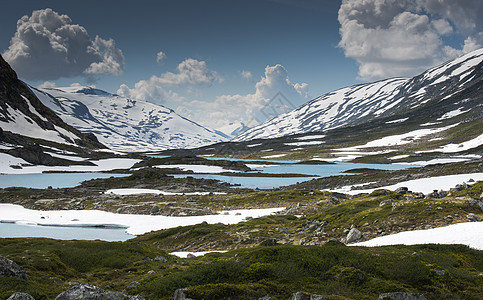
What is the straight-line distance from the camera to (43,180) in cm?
10538

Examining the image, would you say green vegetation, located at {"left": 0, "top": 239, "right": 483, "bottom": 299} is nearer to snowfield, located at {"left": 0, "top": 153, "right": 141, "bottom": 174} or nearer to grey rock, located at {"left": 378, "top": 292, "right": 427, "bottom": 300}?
grey rock, located at {"left": 378, "top": 292, "right": 427, "bottom": 300}

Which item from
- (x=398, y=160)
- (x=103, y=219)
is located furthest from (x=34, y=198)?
(x=398, y=160)

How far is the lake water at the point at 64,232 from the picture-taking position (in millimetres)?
42781

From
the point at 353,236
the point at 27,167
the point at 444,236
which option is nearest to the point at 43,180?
the point at 27,167

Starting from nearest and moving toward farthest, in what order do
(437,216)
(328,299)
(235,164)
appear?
(328,299)
(437,216)
(235,164)

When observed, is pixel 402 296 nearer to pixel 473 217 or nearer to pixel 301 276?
pixel 301 276

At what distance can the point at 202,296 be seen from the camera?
1105 cm

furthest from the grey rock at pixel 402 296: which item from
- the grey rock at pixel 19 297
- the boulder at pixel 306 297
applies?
the grey rock at pixel 19 297

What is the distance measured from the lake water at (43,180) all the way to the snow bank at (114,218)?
43.9 meters

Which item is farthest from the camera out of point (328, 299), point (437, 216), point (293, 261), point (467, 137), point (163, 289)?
point (467, 137)

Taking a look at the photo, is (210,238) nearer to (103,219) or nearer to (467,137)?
(103,219)

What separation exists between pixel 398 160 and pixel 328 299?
562 ft

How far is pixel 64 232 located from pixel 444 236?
161 feet

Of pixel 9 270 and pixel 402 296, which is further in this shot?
pixel 9 270
